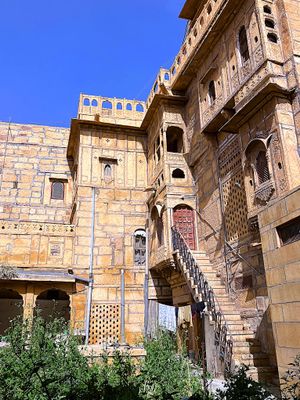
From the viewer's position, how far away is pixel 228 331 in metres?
9.46

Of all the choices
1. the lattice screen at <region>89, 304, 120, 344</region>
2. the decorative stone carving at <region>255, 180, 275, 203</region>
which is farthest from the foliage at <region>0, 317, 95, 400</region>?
the lattice screen at <region>89, 304, 120, 344</region>

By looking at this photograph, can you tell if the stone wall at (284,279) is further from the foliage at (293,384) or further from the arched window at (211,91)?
the arched window at (211,91)

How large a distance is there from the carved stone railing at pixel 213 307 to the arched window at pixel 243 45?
20.3ft

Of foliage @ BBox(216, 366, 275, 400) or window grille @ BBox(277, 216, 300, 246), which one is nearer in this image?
foliage @ BBox(216, 366, 275, 400)

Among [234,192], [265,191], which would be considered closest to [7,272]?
[234,192]

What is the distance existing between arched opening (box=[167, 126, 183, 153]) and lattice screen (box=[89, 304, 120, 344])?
7366 mm

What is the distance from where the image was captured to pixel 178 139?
16828 mm

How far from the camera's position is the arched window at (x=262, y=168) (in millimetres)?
9393

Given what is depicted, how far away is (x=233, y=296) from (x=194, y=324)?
2129mm

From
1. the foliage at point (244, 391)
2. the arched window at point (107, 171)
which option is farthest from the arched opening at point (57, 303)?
the foliage at point (244, 391)

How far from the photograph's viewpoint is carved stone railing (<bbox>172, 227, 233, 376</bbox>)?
877 cm

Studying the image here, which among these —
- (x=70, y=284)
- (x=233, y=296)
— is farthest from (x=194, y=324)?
(x=70, y=284)

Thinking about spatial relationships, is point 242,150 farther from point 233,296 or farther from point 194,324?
point 194,324

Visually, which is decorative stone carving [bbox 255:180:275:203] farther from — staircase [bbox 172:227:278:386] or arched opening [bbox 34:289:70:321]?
arched opening [bbox 34:289:70:321]
